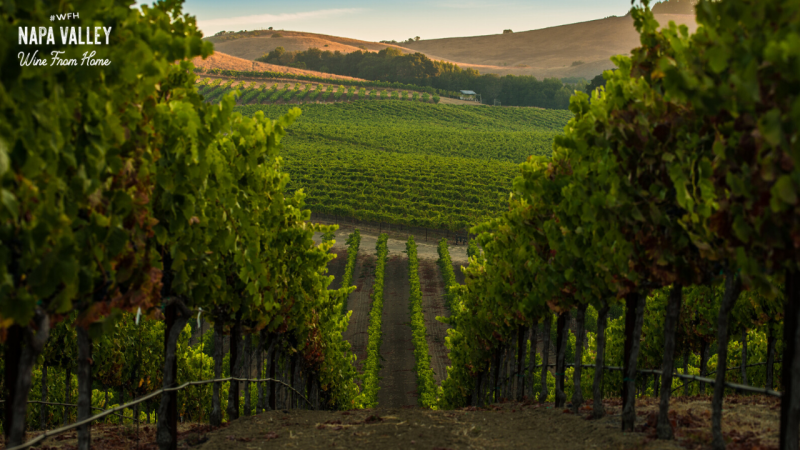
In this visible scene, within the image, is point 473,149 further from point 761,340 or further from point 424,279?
point 761,340

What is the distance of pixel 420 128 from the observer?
434ft

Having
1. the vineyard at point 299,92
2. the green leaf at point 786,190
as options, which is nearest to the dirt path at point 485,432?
the green leaf at point 786,190

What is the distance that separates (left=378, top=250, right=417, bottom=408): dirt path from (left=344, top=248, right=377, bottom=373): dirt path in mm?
1259

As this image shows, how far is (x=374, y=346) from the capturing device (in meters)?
35.3

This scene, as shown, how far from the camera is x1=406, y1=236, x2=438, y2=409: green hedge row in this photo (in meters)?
29.8

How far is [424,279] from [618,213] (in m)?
42.8

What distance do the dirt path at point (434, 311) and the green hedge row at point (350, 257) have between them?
19.2 ft

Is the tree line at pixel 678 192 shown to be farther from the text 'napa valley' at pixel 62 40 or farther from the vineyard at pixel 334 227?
the text 'napa valley' at pixel 62 40

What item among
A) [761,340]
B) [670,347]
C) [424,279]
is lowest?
[424,279]

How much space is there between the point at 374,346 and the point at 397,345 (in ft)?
10.5

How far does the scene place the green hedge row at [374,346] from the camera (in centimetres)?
3030

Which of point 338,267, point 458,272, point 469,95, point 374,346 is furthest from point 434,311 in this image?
point 469,95

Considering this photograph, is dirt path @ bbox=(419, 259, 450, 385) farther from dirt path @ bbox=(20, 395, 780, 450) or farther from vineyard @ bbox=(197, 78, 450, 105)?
vineyard @ bbox=(197, 78, 450, 105)

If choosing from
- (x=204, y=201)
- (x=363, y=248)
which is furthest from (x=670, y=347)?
(x=363, y=248)
